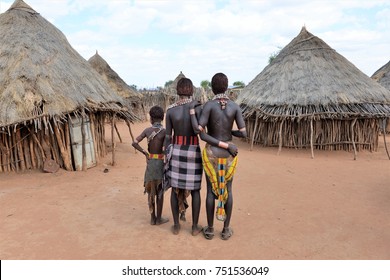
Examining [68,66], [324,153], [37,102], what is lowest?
[324,153]

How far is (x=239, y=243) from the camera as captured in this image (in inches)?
142

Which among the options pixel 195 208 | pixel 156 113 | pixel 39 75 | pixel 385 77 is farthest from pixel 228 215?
pixel 385 77

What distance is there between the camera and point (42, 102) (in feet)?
21.4

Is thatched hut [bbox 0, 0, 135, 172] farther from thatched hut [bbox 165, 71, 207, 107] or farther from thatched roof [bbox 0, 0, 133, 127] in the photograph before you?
thatched hut [bbox 165, 71, 207, 107]

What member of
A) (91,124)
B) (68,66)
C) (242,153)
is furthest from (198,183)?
(242,153)

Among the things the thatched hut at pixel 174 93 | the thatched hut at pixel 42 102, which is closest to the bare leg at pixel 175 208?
the thatched hut at pixel 42 102

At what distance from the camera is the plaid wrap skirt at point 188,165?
357cm

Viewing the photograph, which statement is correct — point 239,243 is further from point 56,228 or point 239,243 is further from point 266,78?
point 266,78

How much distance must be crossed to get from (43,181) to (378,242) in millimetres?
5698

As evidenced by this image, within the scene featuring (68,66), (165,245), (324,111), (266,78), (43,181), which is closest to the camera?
(165,245)

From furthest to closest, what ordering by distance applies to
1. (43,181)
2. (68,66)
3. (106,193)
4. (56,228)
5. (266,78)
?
(266,78)
(68,66)
(43,181)
(106,193)
(56,228)

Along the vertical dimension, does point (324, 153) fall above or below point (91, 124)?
below

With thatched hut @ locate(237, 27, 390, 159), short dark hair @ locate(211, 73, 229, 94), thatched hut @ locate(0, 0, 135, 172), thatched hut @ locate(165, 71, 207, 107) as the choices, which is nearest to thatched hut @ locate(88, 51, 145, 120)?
thatched hut @ locate(165, 71, 207, 107)

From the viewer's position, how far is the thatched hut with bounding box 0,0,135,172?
21.0 feet
